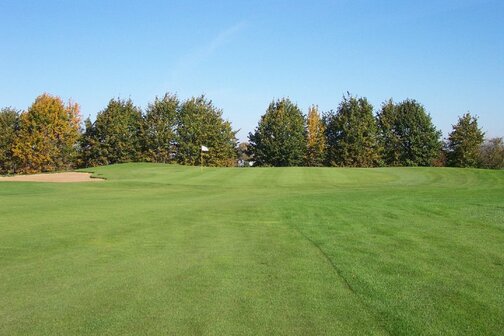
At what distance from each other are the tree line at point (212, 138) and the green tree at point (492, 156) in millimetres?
165

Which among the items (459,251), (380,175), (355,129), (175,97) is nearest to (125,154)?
(175,97)

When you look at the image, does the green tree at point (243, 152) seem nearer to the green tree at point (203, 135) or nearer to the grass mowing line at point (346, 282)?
the green tree at point (203, 135)

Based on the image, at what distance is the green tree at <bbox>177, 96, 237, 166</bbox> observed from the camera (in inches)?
2628

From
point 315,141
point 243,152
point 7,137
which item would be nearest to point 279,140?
point 315,141

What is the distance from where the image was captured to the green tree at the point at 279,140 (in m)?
67.6

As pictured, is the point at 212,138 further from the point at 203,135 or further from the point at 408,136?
the point at 408,136

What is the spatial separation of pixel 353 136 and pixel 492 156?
22.3m

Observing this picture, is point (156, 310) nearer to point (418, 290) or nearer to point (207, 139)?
point (418, 290)

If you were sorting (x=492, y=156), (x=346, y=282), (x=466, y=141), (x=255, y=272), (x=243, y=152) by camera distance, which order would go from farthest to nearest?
(x=243, y=152), (x=492, y=156), (x=466, y=141), (x=255, y=272), (x=346, y=282)

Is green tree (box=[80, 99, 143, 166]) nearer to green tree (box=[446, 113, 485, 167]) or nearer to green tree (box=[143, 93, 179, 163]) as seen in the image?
green tree (box=[143, 93, 179, 163])

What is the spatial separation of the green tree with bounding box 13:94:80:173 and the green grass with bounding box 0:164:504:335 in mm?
56494

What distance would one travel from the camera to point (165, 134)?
66188mm

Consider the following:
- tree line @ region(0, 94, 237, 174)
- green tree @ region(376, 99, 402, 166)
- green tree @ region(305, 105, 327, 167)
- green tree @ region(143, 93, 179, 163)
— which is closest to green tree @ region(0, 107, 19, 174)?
tree line @ region(0, 94, 237, 174)

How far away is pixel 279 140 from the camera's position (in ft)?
223
